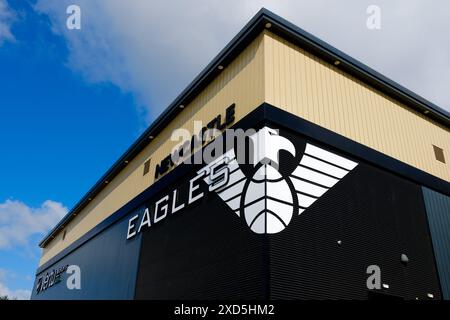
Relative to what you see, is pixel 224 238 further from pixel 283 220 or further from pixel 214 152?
pixel 214 152

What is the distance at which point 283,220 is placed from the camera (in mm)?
11133

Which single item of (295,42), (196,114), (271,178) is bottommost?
(271,178)

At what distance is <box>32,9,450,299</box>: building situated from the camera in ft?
37.2

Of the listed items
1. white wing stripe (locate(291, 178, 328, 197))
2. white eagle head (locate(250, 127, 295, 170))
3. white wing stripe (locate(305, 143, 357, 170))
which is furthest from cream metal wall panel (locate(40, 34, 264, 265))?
white wing stripe (locate(291, 178, 328, 197))

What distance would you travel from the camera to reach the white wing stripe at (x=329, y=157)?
12.9 m

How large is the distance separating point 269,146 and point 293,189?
4.72 ft

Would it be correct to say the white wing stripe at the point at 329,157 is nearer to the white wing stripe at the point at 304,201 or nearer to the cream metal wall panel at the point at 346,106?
the cream metal wall panel at the point at 346,106

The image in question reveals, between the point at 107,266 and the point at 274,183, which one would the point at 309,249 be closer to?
the point at 274,183

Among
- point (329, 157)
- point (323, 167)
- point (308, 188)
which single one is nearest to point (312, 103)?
point (329, 157)

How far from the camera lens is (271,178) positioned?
37.8 ft

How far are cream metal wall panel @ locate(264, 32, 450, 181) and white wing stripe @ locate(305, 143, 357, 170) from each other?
39.5 inches

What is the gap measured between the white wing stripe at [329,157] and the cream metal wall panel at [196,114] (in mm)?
2219

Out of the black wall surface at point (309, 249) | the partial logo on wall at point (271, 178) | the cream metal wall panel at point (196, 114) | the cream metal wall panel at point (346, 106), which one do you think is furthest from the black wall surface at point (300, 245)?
the cream metal wall panel at point (196, 114)

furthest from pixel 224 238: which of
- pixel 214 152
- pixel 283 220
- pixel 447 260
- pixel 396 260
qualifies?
pixel 447 260
